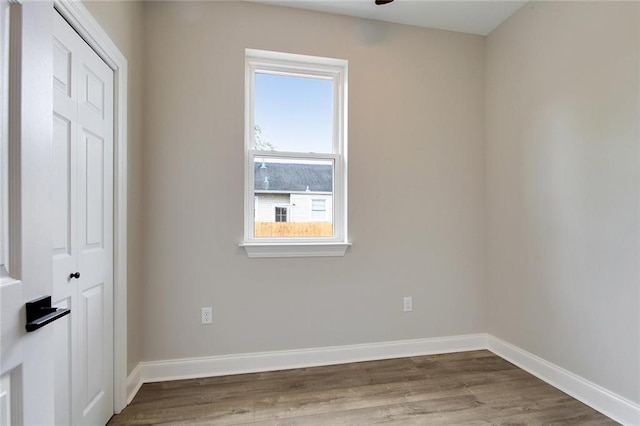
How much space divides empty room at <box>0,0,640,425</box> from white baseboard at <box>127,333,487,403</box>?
0.05ft

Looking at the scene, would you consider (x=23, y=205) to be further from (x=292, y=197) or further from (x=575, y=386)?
(x=575, y=386)

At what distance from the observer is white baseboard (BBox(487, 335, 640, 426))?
178 cm

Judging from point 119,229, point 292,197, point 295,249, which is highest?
point 292,197

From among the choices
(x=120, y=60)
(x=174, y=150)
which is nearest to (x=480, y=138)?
(x=174, y=150)

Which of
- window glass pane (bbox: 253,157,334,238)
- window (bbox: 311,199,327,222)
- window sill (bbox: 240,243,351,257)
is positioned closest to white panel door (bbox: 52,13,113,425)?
window sill (bbox: 240,243,351,257)

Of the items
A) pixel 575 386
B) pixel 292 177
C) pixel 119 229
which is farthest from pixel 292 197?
pixel 575 386

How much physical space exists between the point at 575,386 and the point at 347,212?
1903 millimetres

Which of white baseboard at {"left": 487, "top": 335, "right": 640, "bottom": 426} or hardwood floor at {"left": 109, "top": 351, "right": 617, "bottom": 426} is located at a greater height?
white baseboard at {"left": 487, "top": 335, "right": 640, "bottom": 426}

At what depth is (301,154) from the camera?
8.41 feet

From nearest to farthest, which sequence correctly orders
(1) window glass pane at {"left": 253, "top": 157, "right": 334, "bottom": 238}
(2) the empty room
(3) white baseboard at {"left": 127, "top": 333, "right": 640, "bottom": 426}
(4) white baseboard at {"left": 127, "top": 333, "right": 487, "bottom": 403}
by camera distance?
(2) the empty room, (3) white baseboard at {"left": 127, "top": 333, "right": 640, "bottom": 426}, (4) white baseboard at {"left": 127, "top": 333, "right": 487, "bottom": 403}, (1) window glass pane at {"left": 253, "top": 157, "right": 334, "bottom": 238}

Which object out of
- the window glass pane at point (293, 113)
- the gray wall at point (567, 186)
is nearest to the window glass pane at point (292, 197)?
the window glass pane at point (293, 113)

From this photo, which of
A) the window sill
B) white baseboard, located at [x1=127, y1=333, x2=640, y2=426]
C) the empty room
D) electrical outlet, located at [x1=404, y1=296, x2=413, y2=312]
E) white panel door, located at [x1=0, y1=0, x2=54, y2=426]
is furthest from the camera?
electrical outlet, located at [x1=404, y1=296, x2=413, y2=312]

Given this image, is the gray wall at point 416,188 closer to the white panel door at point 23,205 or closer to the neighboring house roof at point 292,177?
the neighboring house roof at point 292,177

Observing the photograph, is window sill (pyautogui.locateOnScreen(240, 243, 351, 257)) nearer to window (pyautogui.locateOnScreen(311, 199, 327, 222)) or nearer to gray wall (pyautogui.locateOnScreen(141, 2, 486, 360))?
gray wall (pyautogui.locateOnScreen(141, 2, 486, 360))
